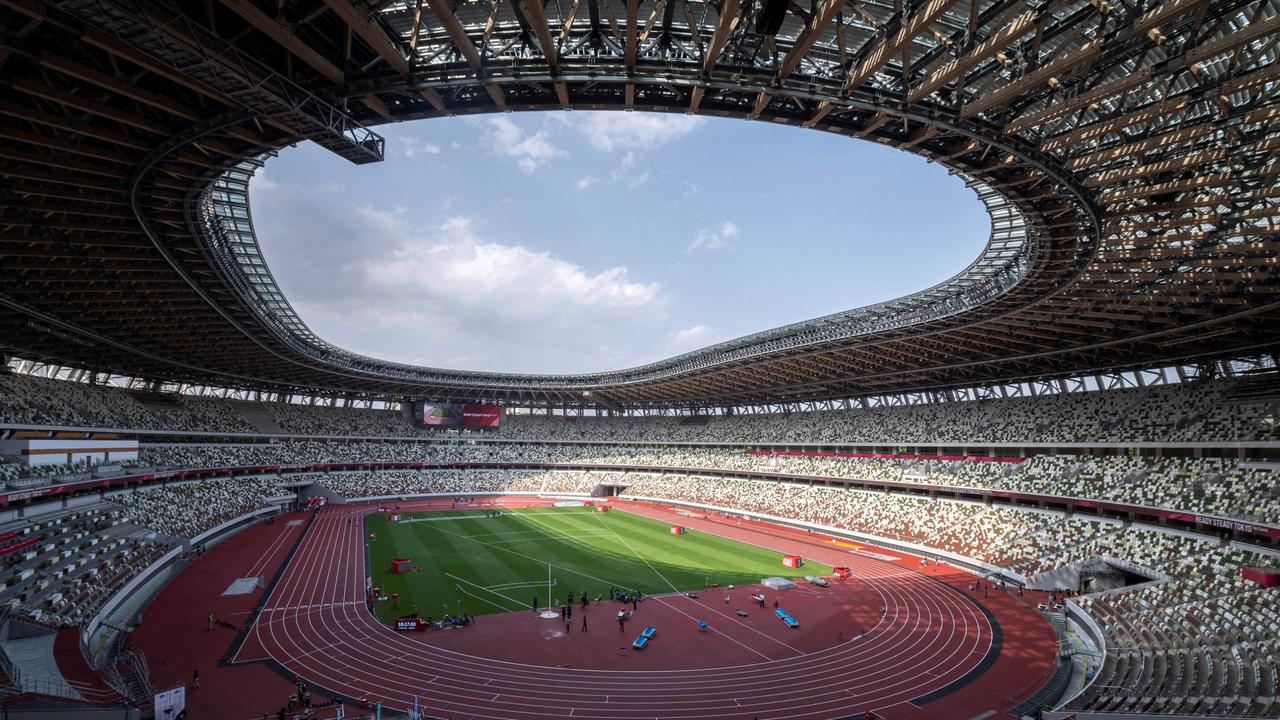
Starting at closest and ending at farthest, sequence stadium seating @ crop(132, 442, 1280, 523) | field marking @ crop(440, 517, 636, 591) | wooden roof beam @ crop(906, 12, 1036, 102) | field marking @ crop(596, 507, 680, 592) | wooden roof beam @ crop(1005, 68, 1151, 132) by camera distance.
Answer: wooden roof beam @ crop(906, 12, 1036, 102) → wooden roof beam @ crop(1005, 68, 1151, 132) → stadium seating @ crop(132, 442, 1280, 523) → field marking @ crop(596, 507, 680, 592) → field marking @ crop(440, 517, 636, 591)

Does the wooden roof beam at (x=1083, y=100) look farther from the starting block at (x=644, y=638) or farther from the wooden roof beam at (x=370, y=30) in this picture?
the starting block at (x=644, y=638)

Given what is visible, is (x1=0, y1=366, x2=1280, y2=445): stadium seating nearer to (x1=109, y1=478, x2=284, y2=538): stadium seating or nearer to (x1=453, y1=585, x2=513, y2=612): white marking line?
(x1=109, y1=478, x2=284, y2=538): stadium seating

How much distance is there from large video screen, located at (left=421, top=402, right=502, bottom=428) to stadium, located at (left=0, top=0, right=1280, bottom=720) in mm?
21641

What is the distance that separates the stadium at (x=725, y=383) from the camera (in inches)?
501

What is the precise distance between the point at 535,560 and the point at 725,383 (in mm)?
29781

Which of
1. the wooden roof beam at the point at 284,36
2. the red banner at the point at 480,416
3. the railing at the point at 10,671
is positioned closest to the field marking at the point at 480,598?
the railing at the point at 10,671

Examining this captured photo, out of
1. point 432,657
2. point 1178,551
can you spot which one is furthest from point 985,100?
point 1178,551

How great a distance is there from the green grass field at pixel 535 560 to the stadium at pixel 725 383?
0.47 m

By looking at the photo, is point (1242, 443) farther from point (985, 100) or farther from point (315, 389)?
point (315, 389)

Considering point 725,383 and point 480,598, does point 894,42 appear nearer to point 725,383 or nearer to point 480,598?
point 480,598

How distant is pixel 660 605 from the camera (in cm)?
3244

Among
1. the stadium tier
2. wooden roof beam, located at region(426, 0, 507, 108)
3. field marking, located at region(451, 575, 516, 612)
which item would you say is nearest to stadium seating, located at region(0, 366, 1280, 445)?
the stadium tier

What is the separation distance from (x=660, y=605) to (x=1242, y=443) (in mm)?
30542

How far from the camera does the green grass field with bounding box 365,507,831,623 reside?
34.1 metres
